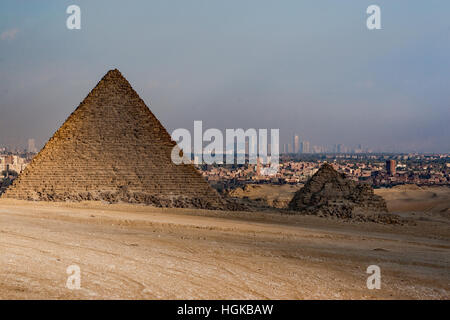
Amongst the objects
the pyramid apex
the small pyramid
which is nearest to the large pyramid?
the pyramid apex

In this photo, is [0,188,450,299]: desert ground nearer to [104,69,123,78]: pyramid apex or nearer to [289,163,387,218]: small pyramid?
[289,163,387,218]: small pyramid

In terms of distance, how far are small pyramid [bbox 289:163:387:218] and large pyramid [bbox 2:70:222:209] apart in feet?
18.3

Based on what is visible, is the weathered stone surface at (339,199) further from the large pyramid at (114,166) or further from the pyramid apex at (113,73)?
the pyramid apex at (113,73)

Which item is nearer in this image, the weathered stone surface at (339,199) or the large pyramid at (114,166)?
the large pyramid at (114,166)

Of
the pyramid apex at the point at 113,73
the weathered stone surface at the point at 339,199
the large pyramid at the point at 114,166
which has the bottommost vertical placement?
the weathered stone surface at the point at 339,199

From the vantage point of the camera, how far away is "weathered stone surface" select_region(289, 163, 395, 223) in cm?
2609

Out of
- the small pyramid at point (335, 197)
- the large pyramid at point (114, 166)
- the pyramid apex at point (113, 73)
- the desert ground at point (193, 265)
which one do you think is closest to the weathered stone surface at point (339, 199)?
the small pyramid at point (335, 197)

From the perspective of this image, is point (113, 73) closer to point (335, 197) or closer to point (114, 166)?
point (114, 166)

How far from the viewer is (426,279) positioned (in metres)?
8.80

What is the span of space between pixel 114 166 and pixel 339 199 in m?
11.4

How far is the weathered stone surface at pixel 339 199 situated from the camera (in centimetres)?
2609

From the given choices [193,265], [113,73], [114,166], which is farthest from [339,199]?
[193,265]

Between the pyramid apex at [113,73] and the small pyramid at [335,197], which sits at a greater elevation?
the pyramid apex at [113,73]
